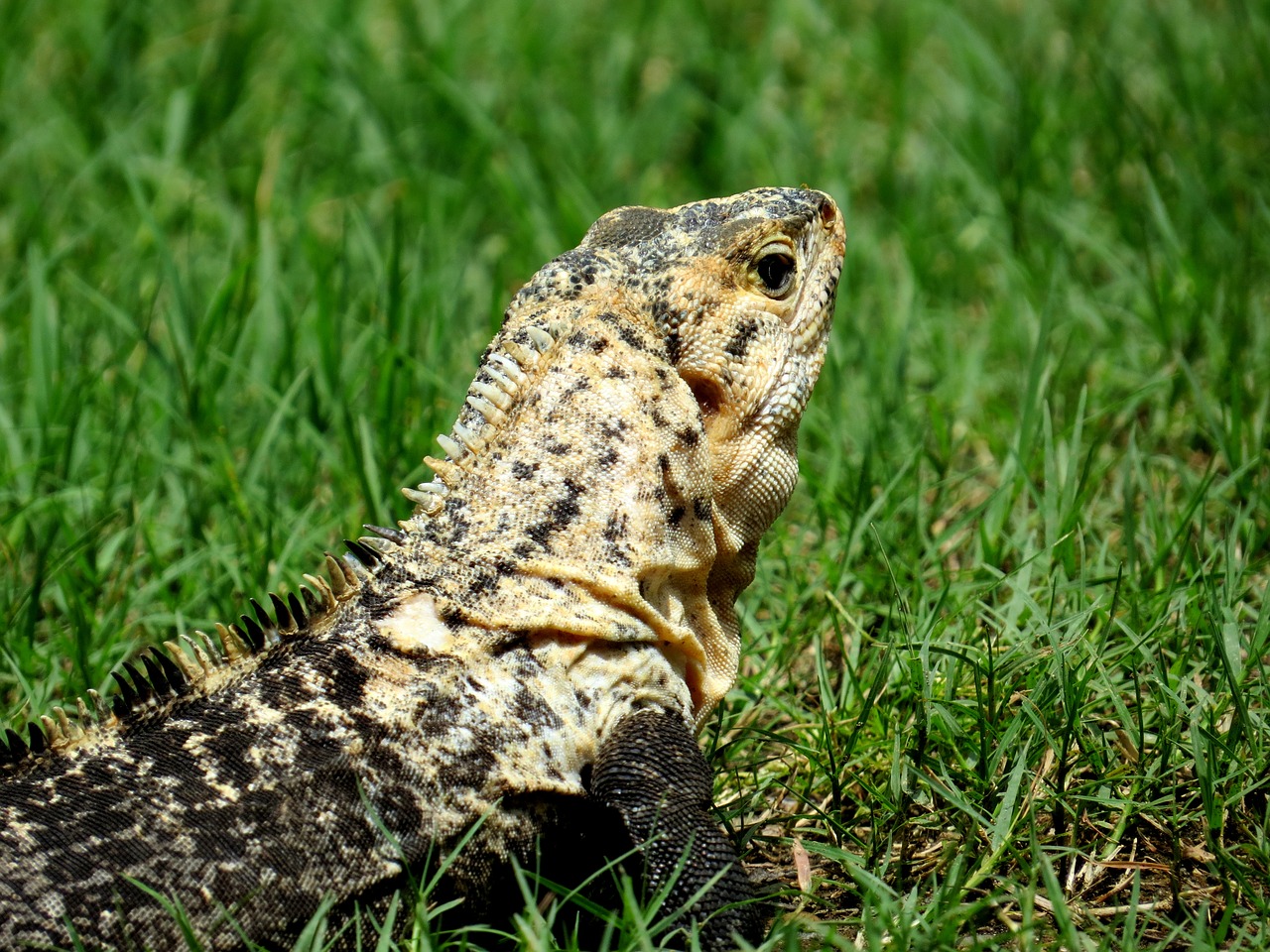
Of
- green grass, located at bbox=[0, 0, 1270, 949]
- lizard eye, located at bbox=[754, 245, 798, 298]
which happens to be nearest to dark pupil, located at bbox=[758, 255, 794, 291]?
lizard eye, located at bbox=[754, 245, 798, 298]

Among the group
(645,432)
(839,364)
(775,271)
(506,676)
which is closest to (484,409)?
(645,432)

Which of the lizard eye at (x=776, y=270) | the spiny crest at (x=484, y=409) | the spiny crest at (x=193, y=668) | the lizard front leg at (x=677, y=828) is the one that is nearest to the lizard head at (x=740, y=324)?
the lizard eye at (x=776, y=270)

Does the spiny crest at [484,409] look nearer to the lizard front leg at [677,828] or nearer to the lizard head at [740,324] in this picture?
the lizard head at [740,324]

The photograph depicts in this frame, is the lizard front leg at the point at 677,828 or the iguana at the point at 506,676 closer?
the iguana at the point at 506,676

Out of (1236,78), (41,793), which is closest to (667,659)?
(41,793)

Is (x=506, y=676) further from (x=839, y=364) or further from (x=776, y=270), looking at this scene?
(x=839, y=364)

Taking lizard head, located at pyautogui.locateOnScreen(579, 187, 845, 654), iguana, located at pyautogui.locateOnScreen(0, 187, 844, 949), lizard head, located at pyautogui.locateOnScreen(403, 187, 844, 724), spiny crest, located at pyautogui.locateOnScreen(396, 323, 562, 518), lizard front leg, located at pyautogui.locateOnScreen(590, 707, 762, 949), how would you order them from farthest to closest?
lizard head, located at pyautogui.locateOnScreen(579, 187, 845, 654)
spiny crest, located at pyautogui.locateOnScreen(396, 323, 562, 518)
lizard head, located at pyautogui.locateOnScreen(403, 187, 844, 724)
lizard front leg, located at pyautogui.locateOnScreen(590, 707, 762, 949)
iguana, located at pyautogui.locateOnScreen(0, 187, 844, 949)

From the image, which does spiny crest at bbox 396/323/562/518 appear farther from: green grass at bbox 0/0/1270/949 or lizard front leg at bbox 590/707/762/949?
green grass at bbox 0/0/1270/949

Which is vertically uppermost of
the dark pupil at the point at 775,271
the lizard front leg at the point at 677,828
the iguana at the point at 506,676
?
the dark pupil at the point at 775,271
